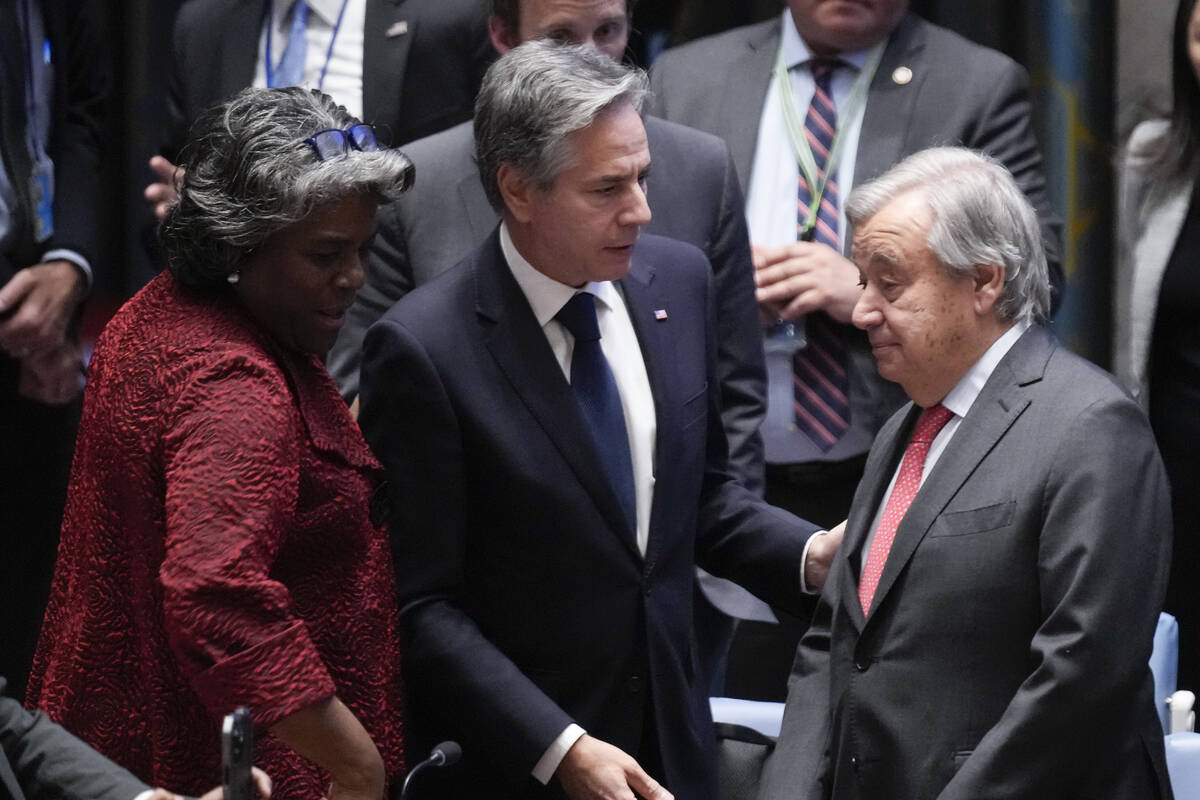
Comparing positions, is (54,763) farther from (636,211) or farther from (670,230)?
(670,230)

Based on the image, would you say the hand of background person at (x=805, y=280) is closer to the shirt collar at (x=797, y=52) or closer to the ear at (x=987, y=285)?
the shirt collar at (x=797, y=52)

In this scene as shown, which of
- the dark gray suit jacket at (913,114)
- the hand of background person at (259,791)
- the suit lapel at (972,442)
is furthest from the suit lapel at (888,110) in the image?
the hand of background person at (259,791)

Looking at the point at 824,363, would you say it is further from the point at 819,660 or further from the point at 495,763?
the point at 495,763

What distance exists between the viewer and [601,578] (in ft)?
9.17

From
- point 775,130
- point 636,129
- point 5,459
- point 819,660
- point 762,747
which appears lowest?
point 5,459

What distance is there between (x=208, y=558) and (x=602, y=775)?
0.69 metres

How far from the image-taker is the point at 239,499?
7.49 ft

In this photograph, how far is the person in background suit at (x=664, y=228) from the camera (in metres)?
3.38

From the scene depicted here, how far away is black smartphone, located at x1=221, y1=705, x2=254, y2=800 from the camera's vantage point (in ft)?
6.59

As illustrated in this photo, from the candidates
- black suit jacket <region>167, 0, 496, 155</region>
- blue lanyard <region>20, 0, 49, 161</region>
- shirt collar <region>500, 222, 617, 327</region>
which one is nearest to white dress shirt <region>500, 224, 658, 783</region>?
shirt collar <region>500, 222, 617, 327</region>

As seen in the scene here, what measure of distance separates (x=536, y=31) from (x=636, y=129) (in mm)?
678

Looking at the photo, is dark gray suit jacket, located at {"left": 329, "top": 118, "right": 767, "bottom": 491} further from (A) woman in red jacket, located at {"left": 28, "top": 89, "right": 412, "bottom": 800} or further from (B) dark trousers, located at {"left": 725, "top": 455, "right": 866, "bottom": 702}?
(A) woman in red jacket, located at {"left": 28, "top": 89, "right": 412, "bottom": 800}

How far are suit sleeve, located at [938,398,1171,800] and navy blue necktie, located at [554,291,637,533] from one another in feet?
2.11

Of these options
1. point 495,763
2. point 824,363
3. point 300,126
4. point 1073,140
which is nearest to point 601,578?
point 495,763
